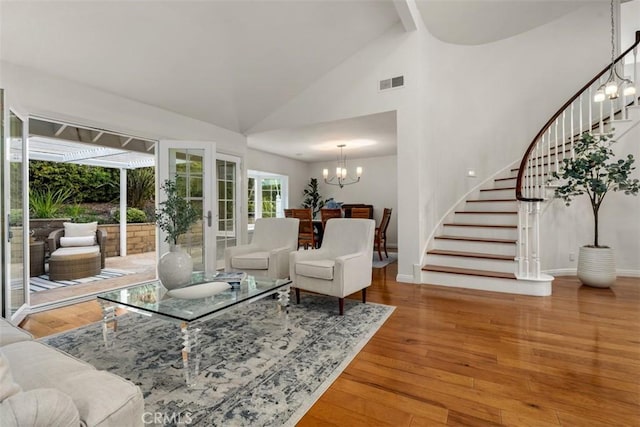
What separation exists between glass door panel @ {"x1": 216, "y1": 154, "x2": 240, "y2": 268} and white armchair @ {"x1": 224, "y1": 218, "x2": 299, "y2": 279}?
1.24 m

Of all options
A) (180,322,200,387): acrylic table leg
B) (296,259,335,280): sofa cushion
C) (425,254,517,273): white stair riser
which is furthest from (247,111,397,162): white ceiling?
(180,322,200,387): acrylic table leg

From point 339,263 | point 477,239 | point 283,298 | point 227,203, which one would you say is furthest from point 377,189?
point 283,298

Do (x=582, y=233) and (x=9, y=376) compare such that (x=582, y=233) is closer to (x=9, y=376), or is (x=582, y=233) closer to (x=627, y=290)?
(x=627, y=290)

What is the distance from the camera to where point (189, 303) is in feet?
6.68

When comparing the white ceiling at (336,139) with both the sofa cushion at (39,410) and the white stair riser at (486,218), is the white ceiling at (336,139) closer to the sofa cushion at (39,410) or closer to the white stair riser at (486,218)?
the white stair riser at (486,218)

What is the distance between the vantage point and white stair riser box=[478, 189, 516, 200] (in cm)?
497

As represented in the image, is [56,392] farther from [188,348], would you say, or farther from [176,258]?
[176,258]

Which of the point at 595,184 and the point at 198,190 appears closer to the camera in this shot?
the point at 595,184

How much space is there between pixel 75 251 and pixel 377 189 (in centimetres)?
632

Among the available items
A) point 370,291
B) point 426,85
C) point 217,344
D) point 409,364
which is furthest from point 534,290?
point 217,344

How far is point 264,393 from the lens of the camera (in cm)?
163

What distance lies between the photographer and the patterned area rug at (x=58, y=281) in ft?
13.3

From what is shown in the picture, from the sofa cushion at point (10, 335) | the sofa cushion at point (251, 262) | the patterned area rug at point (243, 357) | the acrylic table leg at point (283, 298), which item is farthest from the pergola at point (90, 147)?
the acrylic table leg at point (283, 298)

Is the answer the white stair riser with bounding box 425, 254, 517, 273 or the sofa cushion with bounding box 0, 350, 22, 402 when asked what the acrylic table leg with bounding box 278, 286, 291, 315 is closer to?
the sofa cushion with bounding box 0, 350, 22, 402
